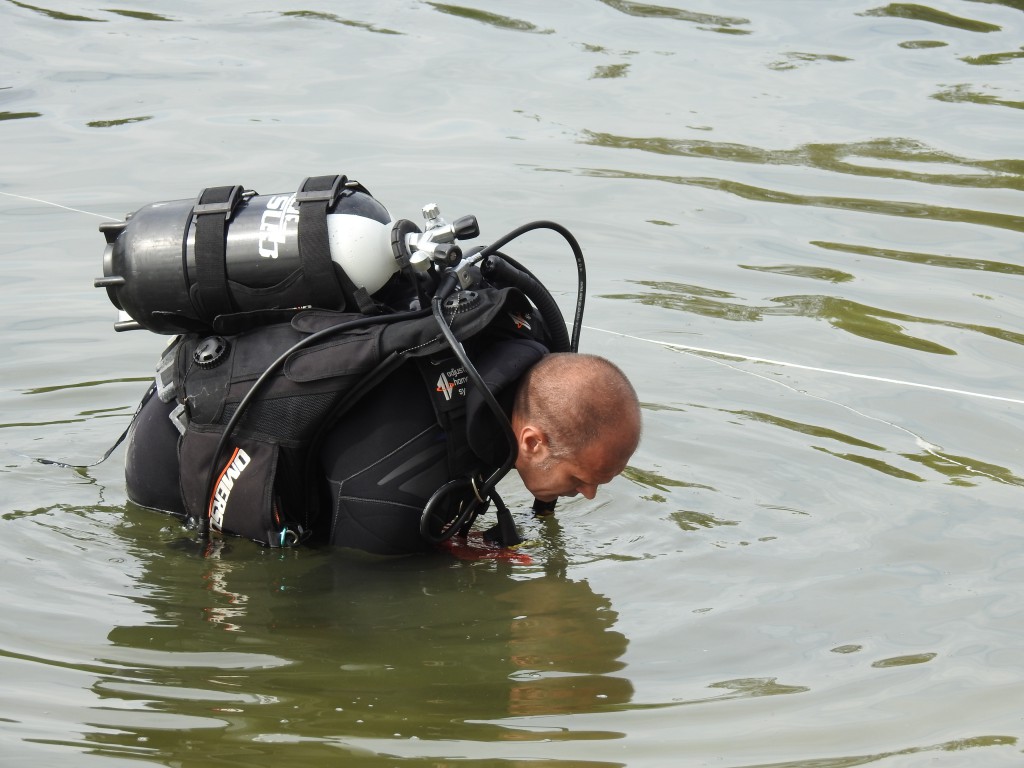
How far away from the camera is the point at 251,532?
373cm

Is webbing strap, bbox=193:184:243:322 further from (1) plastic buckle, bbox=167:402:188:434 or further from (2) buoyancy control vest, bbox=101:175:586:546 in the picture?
(1) plastic buckle, bbox=167:402:188:434

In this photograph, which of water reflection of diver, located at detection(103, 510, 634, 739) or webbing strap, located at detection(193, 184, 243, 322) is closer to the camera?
water reflection of diver, located at detection(103, 510, 634, 739)

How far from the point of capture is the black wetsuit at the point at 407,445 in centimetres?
361

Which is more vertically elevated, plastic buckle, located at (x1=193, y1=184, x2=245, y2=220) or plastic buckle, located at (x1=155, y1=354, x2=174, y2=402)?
plastic buckle, located at (x1=193, y1=184, x2=245, y2=220)

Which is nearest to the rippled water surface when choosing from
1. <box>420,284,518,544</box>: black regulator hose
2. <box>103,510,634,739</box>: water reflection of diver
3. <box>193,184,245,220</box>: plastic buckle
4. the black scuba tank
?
<box>103,510,634,739</box>: water reflection of diver

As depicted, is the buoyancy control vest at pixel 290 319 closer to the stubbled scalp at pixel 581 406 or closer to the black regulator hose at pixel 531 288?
the black regulator hose at pixel 531 288

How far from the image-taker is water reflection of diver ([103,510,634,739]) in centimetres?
312

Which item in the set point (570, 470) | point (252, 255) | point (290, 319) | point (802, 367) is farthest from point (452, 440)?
point (802, 367)

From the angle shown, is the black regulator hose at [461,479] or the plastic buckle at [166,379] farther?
the plastic buckle at [166,379]

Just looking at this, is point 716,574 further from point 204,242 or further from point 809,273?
point 809,273

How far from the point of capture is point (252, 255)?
3578 millimetres

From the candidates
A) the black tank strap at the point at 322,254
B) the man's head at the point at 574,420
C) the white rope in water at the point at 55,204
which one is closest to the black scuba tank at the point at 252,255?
the black tank strap at the point at 322,254

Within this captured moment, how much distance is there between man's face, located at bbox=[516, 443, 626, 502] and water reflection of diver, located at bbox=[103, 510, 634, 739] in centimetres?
35

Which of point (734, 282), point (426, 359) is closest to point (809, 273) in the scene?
point (734, 282)
